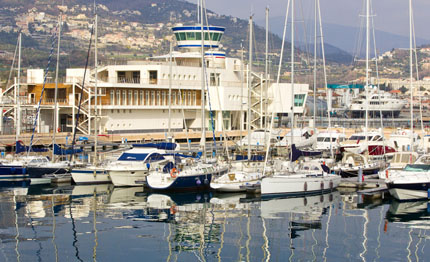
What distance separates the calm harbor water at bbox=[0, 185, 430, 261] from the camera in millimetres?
23141

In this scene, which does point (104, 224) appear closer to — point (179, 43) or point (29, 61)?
point (179, 43)

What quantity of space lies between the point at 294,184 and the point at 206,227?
859 centimetres

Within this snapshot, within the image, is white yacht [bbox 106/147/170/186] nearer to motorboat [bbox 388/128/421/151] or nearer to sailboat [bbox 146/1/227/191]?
sailboat [bbox 146/1/227/191]

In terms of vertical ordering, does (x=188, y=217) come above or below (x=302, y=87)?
below

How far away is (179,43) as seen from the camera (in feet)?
202

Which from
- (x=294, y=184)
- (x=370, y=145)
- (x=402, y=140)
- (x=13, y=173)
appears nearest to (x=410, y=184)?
(x=294, y=184)

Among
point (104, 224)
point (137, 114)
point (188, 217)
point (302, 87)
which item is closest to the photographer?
point (104, 224)

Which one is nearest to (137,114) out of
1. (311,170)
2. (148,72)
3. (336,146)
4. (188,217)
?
(148,72)

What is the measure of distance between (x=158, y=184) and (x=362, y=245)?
14.1m

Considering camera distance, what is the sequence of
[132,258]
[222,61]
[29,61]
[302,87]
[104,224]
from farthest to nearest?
[29,61] < [302,87] < [222,61] < [104,224] < [132,258]

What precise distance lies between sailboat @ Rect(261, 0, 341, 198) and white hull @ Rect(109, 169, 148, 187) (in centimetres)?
752

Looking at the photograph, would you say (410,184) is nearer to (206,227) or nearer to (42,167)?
(206,227)

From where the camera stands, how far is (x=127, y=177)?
125 ft

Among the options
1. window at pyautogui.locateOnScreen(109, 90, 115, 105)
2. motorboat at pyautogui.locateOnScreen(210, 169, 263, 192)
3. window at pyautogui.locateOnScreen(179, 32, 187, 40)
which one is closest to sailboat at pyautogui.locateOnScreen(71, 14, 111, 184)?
motorboat at pyautogui.locateOnScreen(210, 169, 263, 192)
